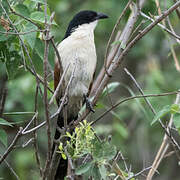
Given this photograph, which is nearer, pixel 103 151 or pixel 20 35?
pixel 103 151

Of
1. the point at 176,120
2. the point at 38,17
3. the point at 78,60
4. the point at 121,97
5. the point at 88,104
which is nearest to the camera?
the point at 176,120

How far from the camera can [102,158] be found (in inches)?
72.0

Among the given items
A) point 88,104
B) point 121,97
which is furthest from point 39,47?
point 121,97

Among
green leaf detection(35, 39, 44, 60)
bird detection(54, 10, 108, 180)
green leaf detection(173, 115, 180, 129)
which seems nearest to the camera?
A: green leaf detection(173, 115, 180, 129)

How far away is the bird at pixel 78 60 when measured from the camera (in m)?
3.22

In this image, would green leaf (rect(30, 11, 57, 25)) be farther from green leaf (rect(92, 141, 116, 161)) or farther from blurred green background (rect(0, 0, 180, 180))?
blurred green background (rect(0, 0, 180, 180))

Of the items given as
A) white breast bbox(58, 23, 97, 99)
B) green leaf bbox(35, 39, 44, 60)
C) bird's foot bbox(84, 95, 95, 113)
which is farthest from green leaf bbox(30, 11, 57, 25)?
white breast bbox(58, 23, 97, 99)

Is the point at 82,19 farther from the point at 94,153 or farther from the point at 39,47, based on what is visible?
the point at 94,153

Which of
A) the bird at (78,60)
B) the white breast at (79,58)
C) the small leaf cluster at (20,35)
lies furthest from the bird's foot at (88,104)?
the small leaf cluster at (20,35)

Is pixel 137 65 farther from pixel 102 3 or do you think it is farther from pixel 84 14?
pixel 84 14

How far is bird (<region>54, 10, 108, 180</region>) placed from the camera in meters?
3.22

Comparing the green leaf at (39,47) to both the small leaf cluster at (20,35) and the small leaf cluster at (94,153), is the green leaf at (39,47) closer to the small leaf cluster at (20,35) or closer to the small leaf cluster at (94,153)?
the small leaf cluster at (20,35)

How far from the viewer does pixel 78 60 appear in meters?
3.22

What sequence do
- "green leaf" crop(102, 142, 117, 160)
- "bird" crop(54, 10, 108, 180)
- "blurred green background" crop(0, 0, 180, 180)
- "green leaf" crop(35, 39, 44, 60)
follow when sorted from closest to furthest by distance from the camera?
"green leaf" crop(102, 142, 117, 160), "green leaf" crop(35, 39, 44, 60), "bird" crop(54, 10, 108, 180), "blurred green background" crop(0, 0, 180, 180)
